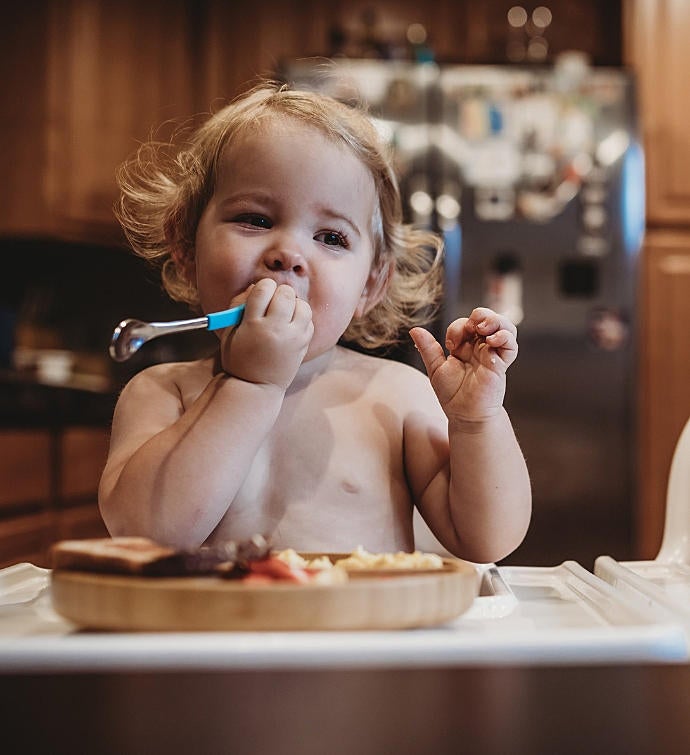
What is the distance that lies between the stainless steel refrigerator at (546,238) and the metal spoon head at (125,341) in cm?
200

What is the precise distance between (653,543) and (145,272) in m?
1.85

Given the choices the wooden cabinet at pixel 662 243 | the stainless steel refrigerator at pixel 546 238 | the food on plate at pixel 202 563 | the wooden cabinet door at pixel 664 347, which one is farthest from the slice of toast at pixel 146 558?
the wooden cabinet door at pixel 664 347

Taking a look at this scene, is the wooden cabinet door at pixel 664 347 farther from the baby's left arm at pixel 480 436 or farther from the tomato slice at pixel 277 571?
the tomato slice at pixel 277 571

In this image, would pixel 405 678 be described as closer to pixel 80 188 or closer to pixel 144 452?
pixel 144 452

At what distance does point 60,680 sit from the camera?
36 centimetres

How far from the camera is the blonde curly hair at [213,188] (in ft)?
2.89

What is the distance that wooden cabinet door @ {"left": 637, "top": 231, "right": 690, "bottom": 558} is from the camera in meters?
2.81

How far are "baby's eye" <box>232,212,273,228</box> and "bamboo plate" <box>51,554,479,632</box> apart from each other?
445mm

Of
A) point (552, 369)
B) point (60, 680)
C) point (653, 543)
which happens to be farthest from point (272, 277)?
point (653, 543)

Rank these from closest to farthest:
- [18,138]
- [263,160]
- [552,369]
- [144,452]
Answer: [144,452] → [263,160] → [552,369] → [18,138]

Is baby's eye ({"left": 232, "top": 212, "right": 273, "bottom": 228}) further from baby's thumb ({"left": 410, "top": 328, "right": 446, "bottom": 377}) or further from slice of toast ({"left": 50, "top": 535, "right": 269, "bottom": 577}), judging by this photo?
slice of toast ({"left": 50, "top": 535, "right": 269, "bottom": 577})

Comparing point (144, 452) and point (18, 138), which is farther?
point (18, 138)

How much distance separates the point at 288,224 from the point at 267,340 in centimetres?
14

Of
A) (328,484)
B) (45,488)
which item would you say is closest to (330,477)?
(328,484)
